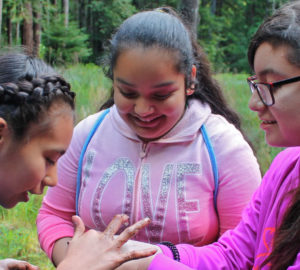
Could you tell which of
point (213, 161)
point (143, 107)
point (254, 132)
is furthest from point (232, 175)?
point (254, 132)

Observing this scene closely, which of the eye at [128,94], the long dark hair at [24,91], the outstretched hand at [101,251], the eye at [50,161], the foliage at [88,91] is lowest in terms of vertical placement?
the foliage at [88,91]

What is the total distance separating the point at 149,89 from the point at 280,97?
0.63 m

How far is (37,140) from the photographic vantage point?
65.6 inches

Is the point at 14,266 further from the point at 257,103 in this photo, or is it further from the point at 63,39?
the point at 63,39

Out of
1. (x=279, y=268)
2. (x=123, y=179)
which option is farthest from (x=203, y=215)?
(x=279, y=268)

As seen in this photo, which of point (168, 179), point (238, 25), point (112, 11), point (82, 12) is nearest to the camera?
point (168, 179)

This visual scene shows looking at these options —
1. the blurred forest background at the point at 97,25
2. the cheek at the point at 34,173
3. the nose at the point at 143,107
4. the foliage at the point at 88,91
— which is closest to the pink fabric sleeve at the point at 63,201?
the nose at the point at 143,107

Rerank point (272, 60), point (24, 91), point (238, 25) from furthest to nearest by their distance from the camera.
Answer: point (238, 25)
point (24, 91)
point (272, 60)

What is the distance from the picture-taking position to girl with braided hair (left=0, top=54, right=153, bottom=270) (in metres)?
1.60

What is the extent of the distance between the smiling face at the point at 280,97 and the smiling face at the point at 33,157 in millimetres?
775

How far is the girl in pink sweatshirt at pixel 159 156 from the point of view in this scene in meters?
1.96

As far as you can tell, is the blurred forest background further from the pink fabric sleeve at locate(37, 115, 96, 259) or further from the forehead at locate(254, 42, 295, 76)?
the forehead at locate(254, 42, 295, 76)

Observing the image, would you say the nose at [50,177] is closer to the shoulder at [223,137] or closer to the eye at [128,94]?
the eye at [128,94]

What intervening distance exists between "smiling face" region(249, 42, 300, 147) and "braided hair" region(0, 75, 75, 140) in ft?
2.62
